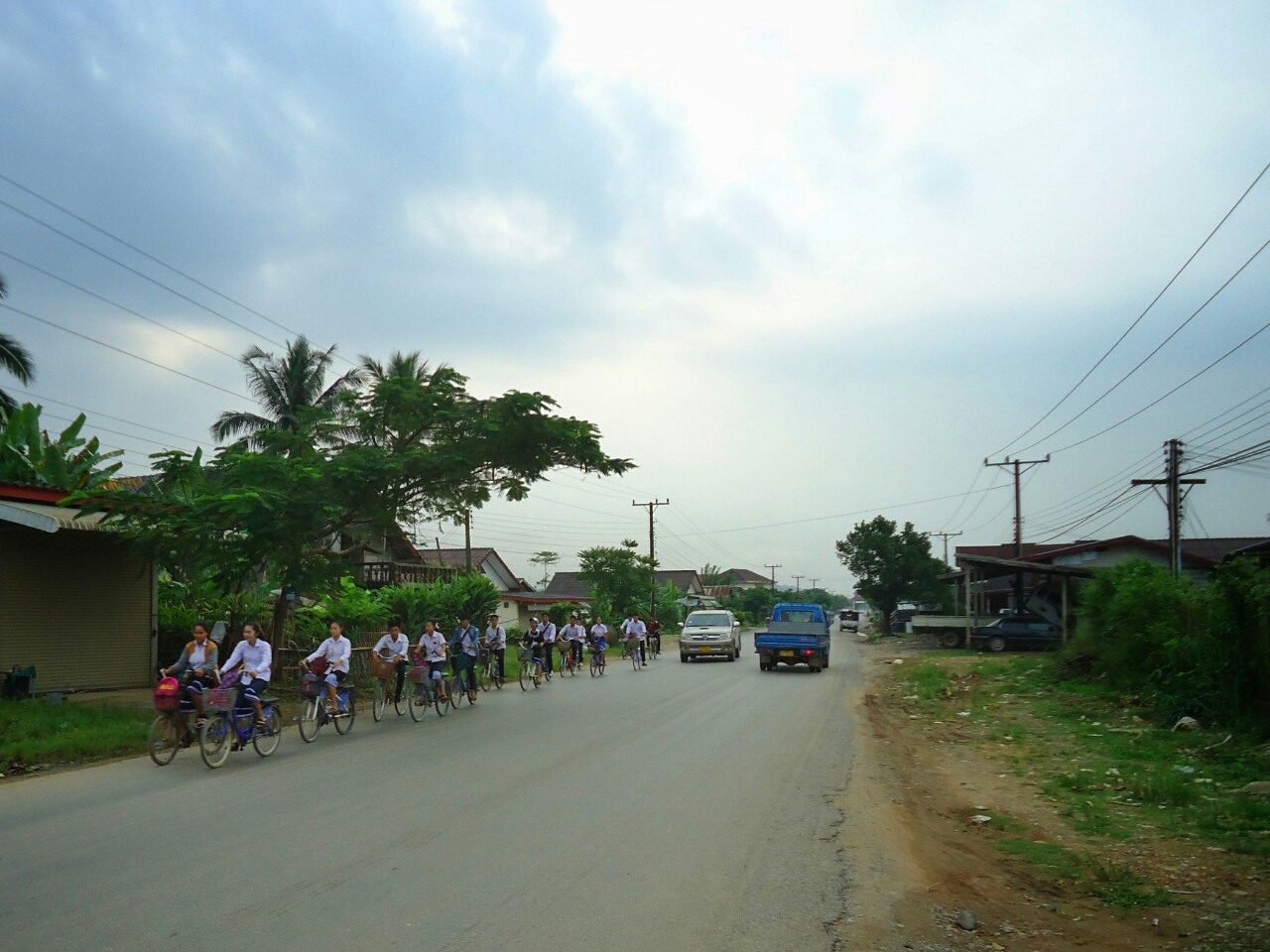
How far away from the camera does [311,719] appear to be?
14672 mm

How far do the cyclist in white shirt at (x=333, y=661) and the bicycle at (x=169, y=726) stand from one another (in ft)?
8.55

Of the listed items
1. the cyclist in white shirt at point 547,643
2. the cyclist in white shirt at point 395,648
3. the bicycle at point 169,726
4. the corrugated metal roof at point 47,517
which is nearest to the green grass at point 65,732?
the bicycle at point 169,726

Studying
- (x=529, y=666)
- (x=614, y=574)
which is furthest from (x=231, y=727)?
(x=614, y=574)

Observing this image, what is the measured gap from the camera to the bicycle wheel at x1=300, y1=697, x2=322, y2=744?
14.5m

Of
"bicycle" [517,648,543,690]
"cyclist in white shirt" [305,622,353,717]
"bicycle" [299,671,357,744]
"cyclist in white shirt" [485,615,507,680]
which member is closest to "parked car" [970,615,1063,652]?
"bicycle" [517,648,543,690]

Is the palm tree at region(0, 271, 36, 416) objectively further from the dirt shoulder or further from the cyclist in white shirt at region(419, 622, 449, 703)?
the dirt shoulder

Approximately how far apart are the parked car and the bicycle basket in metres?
35.5

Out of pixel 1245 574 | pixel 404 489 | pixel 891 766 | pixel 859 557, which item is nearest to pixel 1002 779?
pixel 891 766

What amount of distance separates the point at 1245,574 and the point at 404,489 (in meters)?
14.9

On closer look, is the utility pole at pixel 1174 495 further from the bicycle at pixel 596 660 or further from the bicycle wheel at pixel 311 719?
the bicycle wheel at pixel 311 719

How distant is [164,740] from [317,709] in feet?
8.97

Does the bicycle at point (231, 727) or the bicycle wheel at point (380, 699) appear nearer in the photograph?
the bicycle at point (231, 727)

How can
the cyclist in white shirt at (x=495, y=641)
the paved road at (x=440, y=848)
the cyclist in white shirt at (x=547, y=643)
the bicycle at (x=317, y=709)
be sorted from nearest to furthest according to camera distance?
the paved road at (x=440, y=848) < the bicycle at (x=317, y=709) < the cyclist in white shirt at (x=495, y=641) < the cyclist in white shirt at (x=547, y=643)

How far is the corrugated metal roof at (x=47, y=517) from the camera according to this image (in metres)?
16.2
